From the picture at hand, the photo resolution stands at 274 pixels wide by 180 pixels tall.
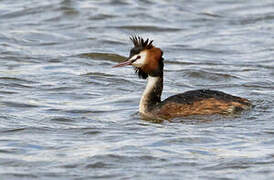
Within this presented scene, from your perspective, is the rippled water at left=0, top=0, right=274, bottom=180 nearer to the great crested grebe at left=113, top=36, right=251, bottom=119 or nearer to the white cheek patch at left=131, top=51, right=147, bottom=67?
the great crested grebe at left=113, top=36, right=251, bottom=119

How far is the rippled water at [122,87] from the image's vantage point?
9.41 m

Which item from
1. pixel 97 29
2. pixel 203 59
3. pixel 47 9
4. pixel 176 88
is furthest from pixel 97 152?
pixel 47 9

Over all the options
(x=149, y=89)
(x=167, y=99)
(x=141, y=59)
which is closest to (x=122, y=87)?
(x=149, y=89)

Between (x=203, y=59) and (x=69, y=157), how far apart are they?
8080 mm

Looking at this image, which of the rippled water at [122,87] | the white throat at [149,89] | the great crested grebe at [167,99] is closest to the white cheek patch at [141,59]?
the great crested grebe at [167,99]

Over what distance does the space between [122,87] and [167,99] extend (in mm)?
2589

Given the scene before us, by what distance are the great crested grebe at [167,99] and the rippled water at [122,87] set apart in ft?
0.53

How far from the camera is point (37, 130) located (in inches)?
435

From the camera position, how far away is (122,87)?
47.7 feet

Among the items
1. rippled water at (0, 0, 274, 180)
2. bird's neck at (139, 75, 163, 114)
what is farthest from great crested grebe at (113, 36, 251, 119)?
rippled water at (0, 0, 274, 180)

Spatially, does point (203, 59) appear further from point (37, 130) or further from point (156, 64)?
point (37, 130)

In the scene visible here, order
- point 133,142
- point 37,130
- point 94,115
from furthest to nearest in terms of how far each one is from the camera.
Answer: point 94,115
point 37,130
point 133,142

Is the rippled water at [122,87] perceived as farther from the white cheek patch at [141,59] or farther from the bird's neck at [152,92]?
the white cheek patch at [141,59]

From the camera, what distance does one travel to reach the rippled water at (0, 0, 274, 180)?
30.9 ft
